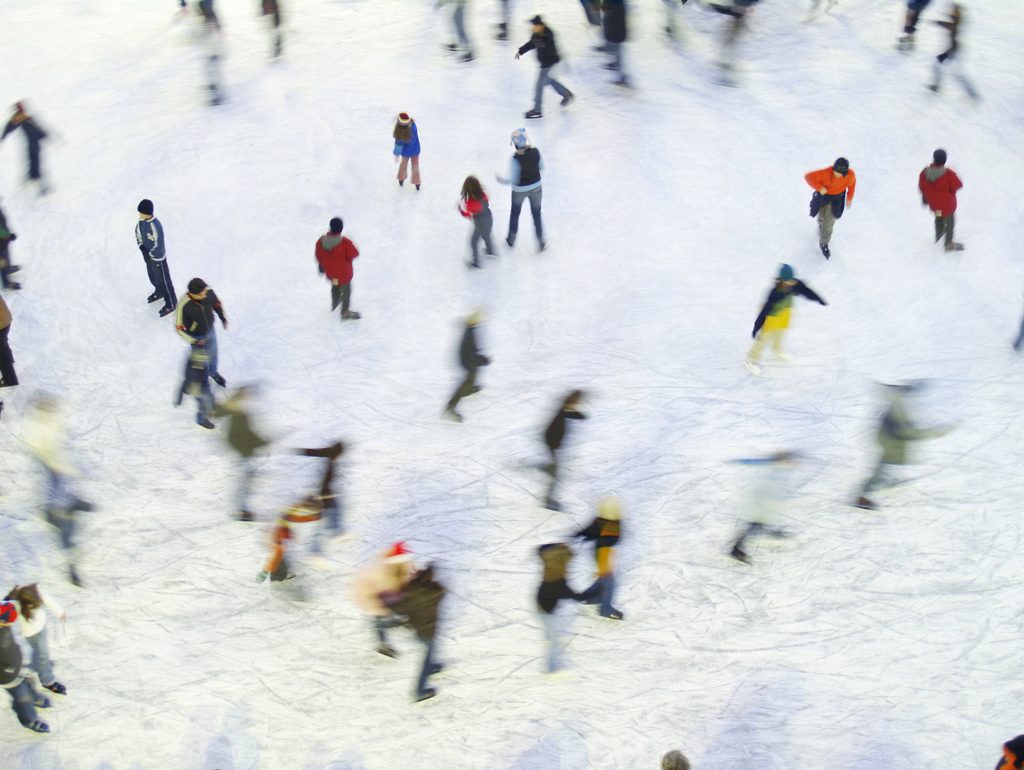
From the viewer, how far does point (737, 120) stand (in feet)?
52.3

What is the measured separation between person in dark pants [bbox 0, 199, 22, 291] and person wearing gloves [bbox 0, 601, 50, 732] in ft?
19.1

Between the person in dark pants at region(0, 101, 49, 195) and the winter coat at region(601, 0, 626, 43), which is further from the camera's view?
the winter coat at region(601, 0, 626, 43)

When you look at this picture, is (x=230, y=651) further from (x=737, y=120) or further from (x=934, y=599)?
(x=737, y=120)

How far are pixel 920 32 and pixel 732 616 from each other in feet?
38.7

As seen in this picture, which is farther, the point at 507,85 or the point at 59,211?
the point at 507,85

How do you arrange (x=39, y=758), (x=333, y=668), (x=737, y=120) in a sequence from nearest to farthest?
(x=39, y=758) < (x=333, y=668) < (x=737, y=120)

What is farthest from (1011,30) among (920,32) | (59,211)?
(59,211)

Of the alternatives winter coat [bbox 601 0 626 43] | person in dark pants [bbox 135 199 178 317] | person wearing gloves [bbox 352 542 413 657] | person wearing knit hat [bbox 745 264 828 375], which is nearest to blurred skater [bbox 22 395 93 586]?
person in dark pants [bbox 135 199 178 317]

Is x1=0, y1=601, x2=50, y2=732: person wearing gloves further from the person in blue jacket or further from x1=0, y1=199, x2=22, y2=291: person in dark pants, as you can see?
the person in blue jacket

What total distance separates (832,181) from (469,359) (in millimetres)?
5008

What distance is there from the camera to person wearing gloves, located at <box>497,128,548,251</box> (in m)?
12.7

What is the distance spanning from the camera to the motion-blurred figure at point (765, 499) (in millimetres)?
9414

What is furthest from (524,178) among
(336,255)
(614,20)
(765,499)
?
(765,499)

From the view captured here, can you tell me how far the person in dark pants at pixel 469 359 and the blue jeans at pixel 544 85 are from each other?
5.27 meters
